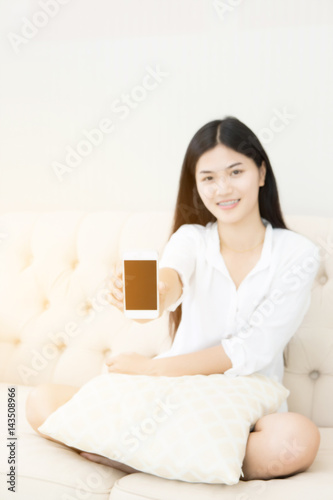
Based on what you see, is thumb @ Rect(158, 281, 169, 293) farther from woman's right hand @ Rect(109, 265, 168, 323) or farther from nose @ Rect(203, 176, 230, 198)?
nose @ Rect(203, 176, 230, 198)

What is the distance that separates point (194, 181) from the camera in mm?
1384

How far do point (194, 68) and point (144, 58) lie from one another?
0.17 metres

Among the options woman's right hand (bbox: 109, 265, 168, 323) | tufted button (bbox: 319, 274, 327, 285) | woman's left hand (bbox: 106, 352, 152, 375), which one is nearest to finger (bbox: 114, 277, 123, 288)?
woman's right hand (bbox: 109, 265, 168, 323)

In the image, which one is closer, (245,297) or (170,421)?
(170,421)

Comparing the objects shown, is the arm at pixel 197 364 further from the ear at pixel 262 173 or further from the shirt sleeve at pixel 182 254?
the ear at pixel 262 173

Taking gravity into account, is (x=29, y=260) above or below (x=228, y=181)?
below

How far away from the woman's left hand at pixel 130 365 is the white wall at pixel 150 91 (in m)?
0.61

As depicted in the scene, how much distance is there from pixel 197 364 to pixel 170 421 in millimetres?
210

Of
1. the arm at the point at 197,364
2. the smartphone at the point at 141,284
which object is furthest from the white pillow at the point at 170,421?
the smartphone at the point at 141,284

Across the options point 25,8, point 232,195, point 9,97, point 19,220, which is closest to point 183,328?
point 232,195

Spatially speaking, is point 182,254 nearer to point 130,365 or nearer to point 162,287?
point 162,287

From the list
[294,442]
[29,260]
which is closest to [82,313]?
[29,260]

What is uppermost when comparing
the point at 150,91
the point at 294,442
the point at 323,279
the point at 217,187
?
the point at 150,91

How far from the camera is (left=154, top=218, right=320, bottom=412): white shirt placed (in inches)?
48.7
